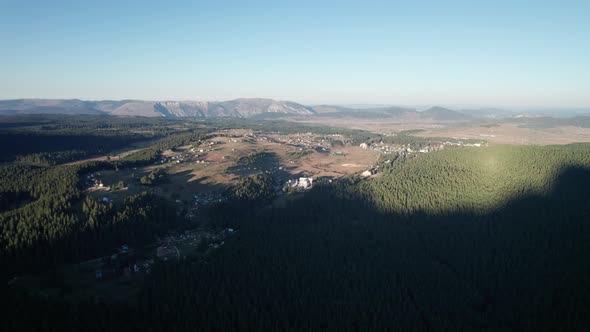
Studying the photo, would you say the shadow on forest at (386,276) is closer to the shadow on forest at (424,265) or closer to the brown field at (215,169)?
the shadow on forest at (424,265)

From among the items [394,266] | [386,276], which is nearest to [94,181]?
[386,276]

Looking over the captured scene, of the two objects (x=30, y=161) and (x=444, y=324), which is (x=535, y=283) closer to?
(x=444, y=324)

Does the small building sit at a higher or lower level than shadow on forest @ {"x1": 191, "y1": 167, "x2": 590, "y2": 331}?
higher

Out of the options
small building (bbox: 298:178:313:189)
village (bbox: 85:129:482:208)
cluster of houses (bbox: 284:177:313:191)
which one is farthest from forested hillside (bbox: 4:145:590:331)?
village (bbox: 85:129:482:208)

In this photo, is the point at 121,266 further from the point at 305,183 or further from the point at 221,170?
the point at 221,170

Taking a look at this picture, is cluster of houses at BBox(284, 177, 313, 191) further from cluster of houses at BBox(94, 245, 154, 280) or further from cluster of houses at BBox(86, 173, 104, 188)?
cluster of houses at BBox(94, 245, 154, 280)

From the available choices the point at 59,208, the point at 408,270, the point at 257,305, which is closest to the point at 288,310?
the point at 257,305
